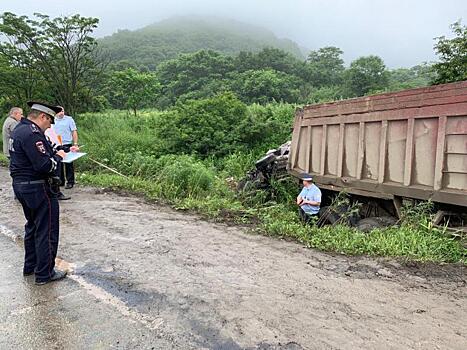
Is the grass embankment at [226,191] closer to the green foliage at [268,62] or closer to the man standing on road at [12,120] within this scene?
the man standing on road at [12,120]

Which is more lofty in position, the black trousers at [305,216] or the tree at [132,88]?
the tree at [132,88]

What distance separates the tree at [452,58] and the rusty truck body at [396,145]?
14.1 m

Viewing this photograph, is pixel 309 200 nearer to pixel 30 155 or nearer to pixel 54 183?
pixel 54 183

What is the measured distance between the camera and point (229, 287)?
3707 mm

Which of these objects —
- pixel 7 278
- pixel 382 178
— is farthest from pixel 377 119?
pixel 7 278

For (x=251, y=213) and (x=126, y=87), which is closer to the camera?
(x=251, y=213)

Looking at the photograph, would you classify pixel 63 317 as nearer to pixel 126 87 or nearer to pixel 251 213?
pixel 251 213


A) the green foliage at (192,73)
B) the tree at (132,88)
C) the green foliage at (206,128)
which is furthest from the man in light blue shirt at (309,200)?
the green foliage at (192,73)

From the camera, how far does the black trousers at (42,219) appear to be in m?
3.75

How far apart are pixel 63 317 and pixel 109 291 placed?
50cm

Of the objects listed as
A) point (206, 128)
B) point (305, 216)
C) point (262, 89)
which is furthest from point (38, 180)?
point (262, 89)

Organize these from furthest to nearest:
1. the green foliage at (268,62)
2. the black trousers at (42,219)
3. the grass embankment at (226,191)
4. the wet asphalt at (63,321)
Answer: the green foliage at (268,62)
the grass embankment at (226,191)
the black trousers at (42,219)
the wet asphalt at (63,321)

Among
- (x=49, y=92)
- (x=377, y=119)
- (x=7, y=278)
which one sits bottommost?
(x=7, y=278)

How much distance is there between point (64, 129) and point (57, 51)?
834 cm
